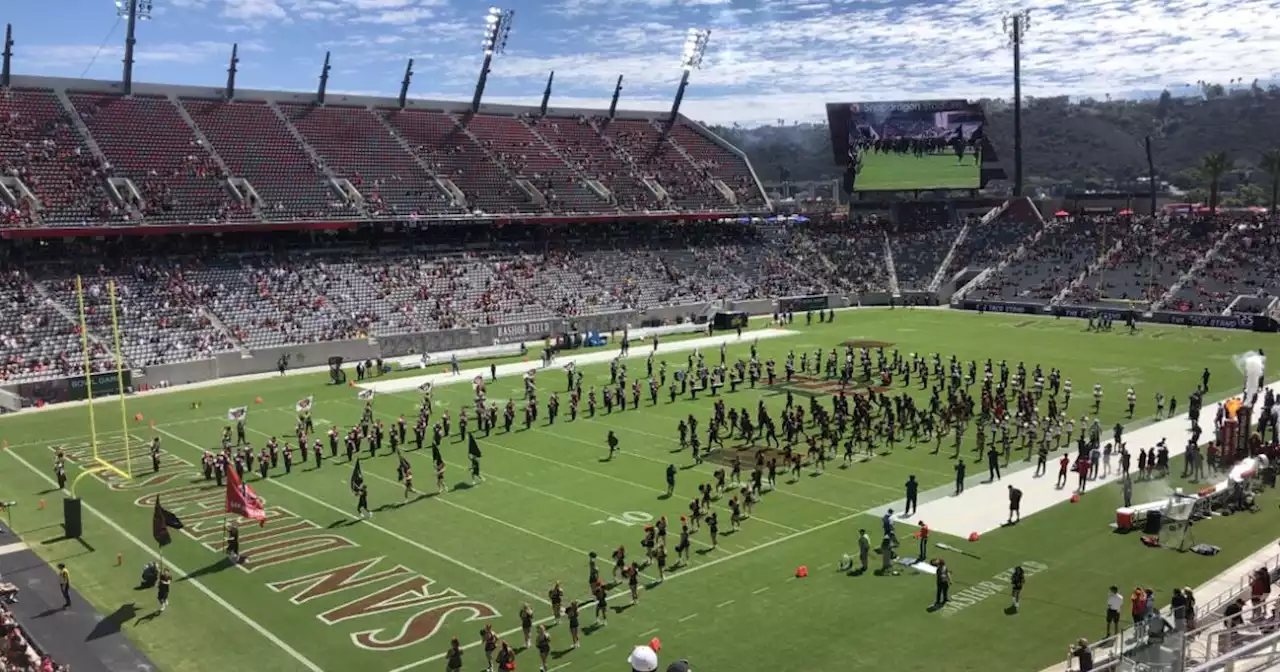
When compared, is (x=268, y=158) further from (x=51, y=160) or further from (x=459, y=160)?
(x=459, y=160)

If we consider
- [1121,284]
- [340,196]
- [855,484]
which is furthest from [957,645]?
[1121,284]

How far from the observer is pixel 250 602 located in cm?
1956

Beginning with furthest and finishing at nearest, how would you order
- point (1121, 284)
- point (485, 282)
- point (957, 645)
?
point (1121, 284) < point (485, 282) < point (957, 645)

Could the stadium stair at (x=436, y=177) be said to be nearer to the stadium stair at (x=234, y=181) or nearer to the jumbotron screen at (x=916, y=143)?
the stadium stair at (x=234, y=181)

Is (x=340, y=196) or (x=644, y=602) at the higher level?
(x=340, y=196)

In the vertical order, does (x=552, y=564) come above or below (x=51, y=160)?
below

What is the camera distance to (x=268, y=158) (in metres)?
63.8

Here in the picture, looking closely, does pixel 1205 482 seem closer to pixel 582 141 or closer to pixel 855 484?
pixel 855 484

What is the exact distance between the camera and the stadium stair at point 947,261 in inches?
3093

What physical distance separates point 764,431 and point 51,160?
42847 mm

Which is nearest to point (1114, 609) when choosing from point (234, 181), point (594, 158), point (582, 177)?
point (234, 181)

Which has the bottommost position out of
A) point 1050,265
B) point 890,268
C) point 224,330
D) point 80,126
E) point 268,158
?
point 224,330

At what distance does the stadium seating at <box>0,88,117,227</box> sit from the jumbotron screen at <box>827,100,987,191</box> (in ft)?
185

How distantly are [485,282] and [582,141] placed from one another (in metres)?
24.9
